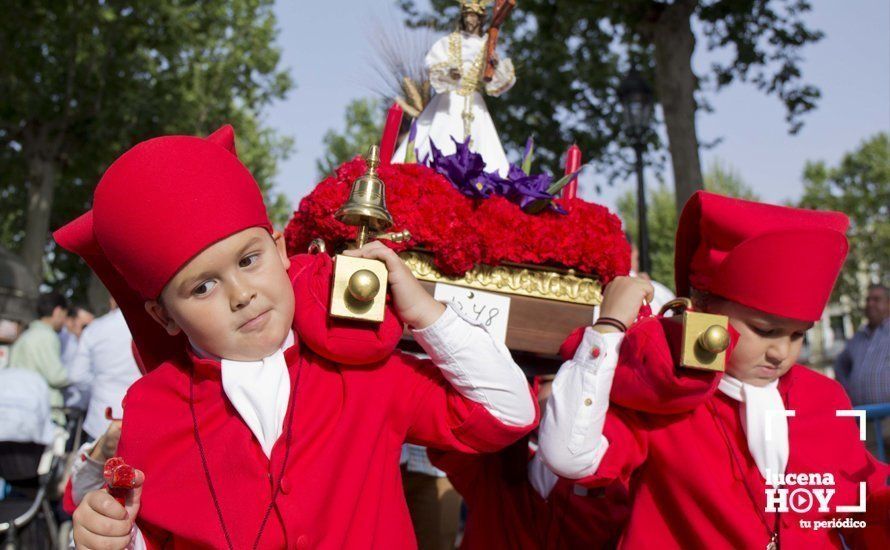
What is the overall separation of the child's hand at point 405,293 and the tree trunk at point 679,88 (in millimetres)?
7603

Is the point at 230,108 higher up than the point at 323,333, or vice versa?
the point at 230,108

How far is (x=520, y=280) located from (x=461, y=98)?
3.25 feet

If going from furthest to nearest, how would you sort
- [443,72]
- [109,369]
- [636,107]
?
[636,107]
[109,369]
[443,72]

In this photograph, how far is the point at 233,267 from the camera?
6.76 ft

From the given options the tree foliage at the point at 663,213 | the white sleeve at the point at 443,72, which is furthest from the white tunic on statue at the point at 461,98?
the tree foliage at the point at 663,213

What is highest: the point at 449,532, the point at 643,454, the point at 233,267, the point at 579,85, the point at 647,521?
the point at 579,85

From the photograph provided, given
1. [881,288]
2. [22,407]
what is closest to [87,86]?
[22,407]

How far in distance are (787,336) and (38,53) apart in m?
16.2

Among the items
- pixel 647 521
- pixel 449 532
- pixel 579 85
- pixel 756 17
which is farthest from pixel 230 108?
pixel 647 521

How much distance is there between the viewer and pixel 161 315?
218cm

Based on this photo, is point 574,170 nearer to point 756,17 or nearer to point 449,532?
point 449,532

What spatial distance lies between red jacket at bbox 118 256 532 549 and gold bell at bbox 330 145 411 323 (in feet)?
0.36

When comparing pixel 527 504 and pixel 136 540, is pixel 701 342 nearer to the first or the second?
pixel 527 504

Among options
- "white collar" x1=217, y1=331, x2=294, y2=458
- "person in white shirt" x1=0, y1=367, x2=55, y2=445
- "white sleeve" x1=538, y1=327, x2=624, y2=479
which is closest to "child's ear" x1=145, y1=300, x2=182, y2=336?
"white collar" x1=217, y1=331, x2=294, y2=458
